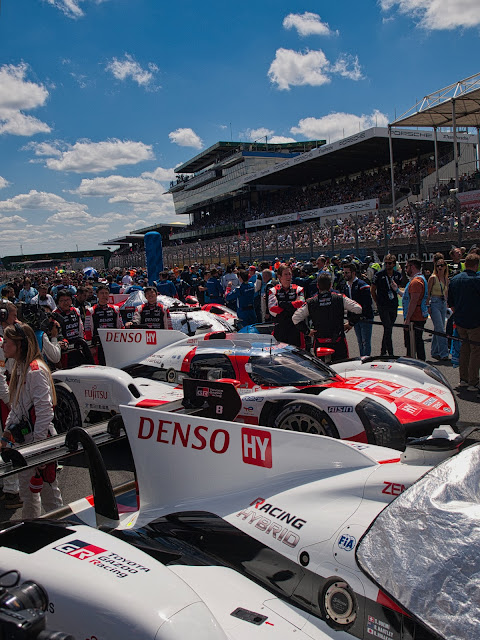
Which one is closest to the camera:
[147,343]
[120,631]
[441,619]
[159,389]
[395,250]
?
[441,619]

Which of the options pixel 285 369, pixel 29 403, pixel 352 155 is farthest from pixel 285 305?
pixel 352 155

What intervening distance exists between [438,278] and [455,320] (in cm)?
190

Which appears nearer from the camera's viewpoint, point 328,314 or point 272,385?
point 272,385

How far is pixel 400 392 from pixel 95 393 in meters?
3.11

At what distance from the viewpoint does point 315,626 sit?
2.07 metres

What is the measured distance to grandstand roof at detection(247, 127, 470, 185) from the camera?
113 feet

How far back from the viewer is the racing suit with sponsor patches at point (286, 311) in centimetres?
739

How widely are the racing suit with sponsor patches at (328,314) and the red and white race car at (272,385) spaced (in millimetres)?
646

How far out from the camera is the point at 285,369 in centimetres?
509

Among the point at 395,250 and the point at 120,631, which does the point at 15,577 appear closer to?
the point at 120,631

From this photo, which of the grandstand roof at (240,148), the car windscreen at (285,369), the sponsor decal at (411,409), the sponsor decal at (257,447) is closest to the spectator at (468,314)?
the sponsor decal at (411,409)

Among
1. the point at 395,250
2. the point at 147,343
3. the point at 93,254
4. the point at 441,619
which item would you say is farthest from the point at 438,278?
the point at 93,254

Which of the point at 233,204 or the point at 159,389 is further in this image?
the point at 233,204

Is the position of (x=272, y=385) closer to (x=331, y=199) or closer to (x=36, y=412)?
(x=36, y=412)
